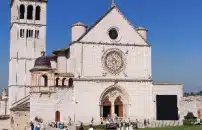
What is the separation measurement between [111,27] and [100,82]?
7382 mm

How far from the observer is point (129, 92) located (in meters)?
53.2

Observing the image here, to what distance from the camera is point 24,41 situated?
67938mm

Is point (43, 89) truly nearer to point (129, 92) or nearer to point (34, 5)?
point (129, 92)

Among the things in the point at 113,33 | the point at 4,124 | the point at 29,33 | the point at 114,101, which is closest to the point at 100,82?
A: the point at 114,101

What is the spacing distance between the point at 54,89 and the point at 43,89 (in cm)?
135

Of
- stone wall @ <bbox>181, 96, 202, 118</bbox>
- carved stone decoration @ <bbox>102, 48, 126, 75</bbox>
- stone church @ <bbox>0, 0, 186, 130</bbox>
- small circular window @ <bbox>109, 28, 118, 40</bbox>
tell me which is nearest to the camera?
stone church @ <bbox>0, 0, 186, 130</bbox>

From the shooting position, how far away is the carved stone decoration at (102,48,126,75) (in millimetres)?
52434

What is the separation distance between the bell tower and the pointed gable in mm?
19130

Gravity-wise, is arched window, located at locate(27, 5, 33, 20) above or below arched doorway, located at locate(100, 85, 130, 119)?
above

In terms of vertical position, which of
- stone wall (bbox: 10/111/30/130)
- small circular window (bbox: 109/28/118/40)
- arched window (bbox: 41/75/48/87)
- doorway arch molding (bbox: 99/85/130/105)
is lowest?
stone wall (bbox: 10/111/30/130)

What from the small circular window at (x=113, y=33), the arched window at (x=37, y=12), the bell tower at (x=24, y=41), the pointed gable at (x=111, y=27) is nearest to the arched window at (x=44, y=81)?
the pointed gable at (x=111, y=27)

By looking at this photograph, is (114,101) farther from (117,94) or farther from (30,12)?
(30,12)

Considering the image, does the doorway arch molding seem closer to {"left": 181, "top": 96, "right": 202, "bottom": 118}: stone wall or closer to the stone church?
the stone church

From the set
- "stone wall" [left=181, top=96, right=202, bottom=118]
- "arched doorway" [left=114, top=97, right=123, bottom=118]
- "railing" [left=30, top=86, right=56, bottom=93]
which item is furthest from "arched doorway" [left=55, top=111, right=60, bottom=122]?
"stone wall" [left=181, top=96, right=202, bottom=118]
